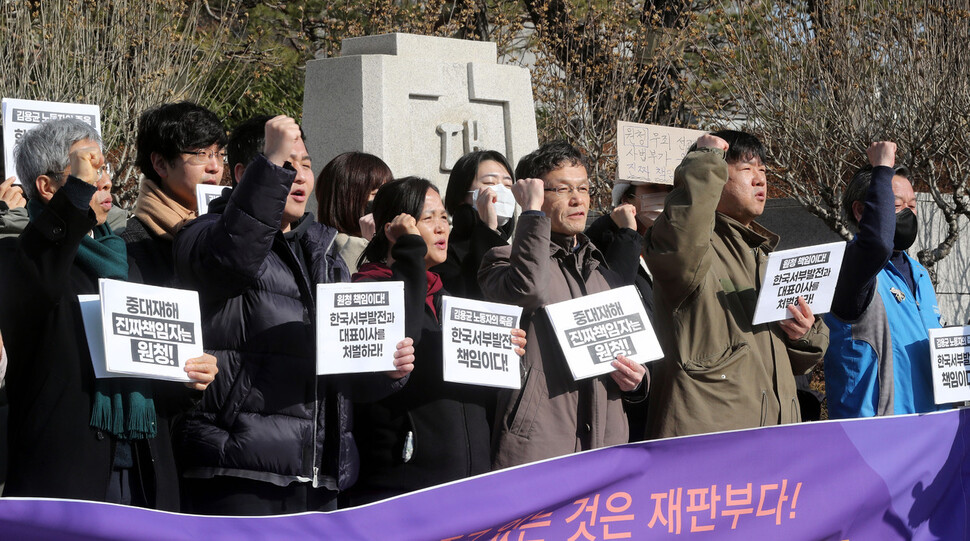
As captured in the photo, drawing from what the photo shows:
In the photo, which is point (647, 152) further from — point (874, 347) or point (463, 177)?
point (874, 347)

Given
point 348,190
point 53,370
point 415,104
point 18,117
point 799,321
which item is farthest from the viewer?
point 415,104

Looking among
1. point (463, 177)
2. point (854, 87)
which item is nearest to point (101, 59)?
point (854, 87)

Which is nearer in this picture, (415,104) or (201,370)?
(201,370)

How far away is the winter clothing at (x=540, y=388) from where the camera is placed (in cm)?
401

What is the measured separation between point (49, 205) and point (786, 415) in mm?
2530

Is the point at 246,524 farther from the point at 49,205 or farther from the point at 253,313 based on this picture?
the point at 49,205

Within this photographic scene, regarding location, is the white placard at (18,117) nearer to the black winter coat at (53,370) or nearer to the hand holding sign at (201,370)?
the black winter coat at (53,370)

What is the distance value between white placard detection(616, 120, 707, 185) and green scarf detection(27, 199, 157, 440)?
2.40 m

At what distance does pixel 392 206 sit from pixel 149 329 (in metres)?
1.19

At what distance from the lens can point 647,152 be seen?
5453 millimetres

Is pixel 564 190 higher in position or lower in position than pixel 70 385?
higher

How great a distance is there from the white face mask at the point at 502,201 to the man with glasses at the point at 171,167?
1.04 metres

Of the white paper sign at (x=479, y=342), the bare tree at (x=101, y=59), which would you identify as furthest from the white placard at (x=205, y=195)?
the bare tree at (x=101, y=59)

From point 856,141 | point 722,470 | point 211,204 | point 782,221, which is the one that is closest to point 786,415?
point 722,470
